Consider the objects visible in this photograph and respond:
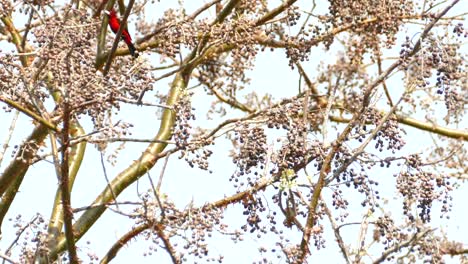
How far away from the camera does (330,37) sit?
8.99m

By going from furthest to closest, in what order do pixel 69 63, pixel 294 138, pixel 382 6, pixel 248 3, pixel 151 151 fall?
pixel 151 151 < pixel 248 3 < pixel 382 6 < pixel 294 138 < pixel 69 63

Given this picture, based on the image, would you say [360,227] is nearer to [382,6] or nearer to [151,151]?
[382,6]

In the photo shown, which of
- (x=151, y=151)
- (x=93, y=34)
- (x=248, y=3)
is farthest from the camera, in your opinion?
(x=151, y=151)

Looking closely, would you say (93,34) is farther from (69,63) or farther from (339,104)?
(339,104)

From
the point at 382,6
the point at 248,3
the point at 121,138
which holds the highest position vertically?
the point at 248,3

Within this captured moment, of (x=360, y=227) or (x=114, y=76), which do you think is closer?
(x=114, y=76)

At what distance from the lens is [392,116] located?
6.57 metres

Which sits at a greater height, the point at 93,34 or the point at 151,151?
the point at 151,151

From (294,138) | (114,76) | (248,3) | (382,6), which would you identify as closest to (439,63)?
(294,138)

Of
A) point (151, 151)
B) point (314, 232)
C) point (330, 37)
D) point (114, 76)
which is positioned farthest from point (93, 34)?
point (151, 151)

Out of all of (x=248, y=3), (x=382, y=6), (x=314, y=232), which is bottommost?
(x=314, y=232)

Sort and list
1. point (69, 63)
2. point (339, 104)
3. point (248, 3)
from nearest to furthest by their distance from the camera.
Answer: point (69, 63) < point (248, 3) < point (339, 104)

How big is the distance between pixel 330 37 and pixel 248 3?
1.02 metres

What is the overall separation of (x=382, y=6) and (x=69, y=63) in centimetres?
384
